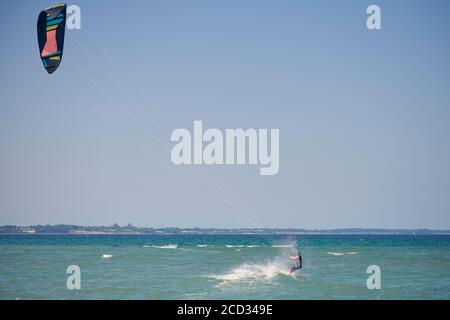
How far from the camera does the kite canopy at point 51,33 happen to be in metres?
14.9

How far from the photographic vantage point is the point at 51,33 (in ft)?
49.8

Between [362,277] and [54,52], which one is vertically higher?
[54,52]

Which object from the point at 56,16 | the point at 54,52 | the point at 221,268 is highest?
the point at 56,16

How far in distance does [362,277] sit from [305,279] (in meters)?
2.88

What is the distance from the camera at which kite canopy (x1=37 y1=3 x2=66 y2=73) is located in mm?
14905

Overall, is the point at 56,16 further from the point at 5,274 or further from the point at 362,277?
the point at 362,277

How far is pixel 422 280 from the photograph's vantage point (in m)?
22.0
